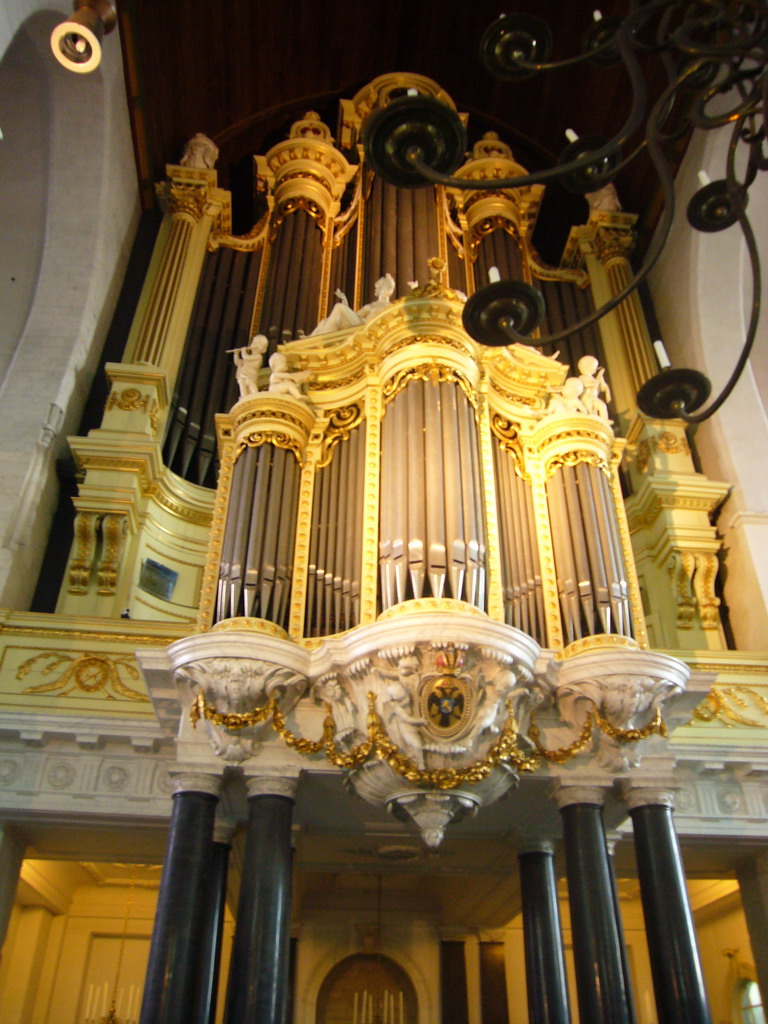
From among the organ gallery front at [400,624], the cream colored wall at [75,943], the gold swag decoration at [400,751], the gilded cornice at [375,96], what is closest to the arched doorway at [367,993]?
the organ gallery front at [400,624]

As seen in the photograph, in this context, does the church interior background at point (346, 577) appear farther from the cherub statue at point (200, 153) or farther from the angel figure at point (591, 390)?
the cherub statue at point (200, 153)

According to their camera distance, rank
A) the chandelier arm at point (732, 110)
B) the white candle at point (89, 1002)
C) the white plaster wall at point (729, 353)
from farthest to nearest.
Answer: the white candle at point (89, 1002) → the white plaster wall at point (729, 353) → the chandelier arm at point (732, 110)

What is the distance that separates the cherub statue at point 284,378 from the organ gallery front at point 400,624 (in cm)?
3

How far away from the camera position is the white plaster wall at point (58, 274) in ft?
25.9

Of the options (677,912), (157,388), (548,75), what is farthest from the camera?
(548,75)

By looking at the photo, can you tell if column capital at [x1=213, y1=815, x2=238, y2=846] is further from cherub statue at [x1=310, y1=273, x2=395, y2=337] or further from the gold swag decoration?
cherub statue at [x1=310, y1=273, x2=395, y2=337]

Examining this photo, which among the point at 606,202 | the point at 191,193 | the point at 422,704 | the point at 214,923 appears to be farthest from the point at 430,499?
the point at 606,202

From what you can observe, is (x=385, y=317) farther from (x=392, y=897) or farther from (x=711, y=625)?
(x=392, y=897)

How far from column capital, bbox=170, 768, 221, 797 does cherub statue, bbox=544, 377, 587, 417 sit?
3.95m

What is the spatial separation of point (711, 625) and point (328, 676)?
4.39 meters

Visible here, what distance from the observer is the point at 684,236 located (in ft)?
35.2

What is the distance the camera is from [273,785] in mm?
5500

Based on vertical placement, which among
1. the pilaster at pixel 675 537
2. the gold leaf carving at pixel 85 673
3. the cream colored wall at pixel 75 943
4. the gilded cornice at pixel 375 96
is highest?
the gilded cornice at pixel 375 96

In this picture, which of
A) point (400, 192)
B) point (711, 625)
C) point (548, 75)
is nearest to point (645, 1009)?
point (711, 625)
